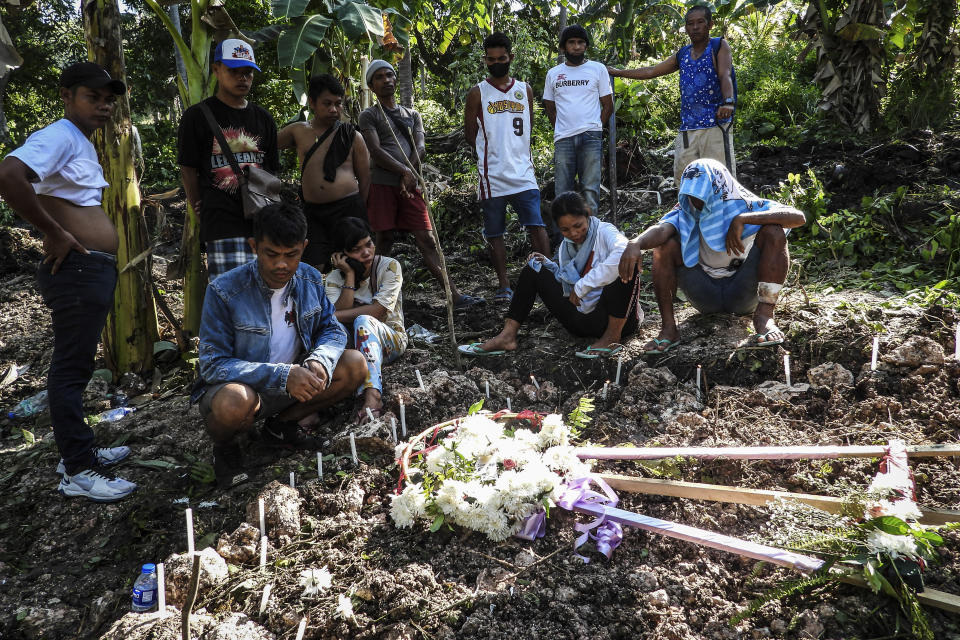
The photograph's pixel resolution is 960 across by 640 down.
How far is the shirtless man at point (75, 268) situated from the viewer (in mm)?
2861

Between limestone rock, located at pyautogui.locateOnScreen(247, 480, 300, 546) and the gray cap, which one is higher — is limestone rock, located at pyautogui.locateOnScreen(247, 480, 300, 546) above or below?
below

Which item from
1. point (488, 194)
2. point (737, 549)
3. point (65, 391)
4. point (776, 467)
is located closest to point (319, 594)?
point (737, 549)

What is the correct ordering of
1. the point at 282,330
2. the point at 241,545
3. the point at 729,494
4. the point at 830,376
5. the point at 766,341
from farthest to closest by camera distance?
1. the point at 766,341
2. the point at 830,376
3. the point at 282,330
4. the point at 241,545
5. the point at 729,494

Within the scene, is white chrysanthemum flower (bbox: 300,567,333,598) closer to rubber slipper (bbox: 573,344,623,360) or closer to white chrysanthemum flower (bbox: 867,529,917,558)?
white chrysanthemum flower (bbox: 867,529,917,558)

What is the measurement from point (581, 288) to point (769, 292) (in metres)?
1.05

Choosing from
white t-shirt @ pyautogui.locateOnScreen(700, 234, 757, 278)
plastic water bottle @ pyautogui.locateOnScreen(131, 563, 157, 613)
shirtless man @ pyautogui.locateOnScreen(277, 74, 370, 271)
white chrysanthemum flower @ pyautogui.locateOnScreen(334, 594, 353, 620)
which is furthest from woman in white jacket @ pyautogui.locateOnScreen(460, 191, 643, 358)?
plastic water bottle @ pyautogui.locateOnScreen(131, 563, 157, 613)

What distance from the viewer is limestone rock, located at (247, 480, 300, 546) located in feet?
8.18

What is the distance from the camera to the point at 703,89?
491 cm

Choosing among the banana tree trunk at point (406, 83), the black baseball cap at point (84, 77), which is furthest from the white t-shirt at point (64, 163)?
the banana tree trunk at point (406, 83)

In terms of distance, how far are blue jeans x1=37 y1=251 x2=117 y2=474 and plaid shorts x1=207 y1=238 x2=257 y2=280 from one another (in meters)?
0.75

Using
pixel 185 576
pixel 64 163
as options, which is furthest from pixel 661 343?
pixel 64 163

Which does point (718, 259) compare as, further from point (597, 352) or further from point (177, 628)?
point (177, 628)

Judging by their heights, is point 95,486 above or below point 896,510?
below

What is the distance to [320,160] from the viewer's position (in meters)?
4.10
